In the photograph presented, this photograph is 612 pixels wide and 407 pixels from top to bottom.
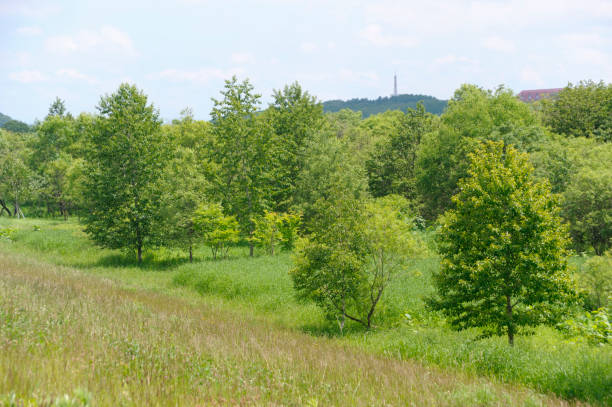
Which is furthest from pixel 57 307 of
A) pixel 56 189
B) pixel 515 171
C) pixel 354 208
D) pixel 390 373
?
pixel 56 189

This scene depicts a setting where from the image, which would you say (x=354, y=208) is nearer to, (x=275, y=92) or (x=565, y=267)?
(x=565, y=267)

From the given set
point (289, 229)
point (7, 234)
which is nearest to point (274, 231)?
point (289, 229)

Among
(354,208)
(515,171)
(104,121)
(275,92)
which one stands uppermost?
(275,92)

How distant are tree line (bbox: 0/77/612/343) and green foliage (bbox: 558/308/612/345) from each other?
5.08 feet

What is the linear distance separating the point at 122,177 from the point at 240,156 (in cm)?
857

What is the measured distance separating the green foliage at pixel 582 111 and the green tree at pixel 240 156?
123 ft

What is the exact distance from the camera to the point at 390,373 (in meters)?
7.39

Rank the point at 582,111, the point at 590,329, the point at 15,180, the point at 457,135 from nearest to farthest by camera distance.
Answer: the point at 590,329
the point at 457,135
the point at 582,111
the point at 15,180

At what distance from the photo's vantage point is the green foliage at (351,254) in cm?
1420

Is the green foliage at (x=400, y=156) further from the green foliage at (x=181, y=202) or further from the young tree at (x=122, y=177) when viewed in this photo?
the young tree at (x=122, y=177)

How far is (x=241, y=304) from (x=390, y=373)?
38.8 ft

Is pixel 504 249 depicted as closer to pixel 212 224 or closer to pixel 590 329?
pixel 590 329

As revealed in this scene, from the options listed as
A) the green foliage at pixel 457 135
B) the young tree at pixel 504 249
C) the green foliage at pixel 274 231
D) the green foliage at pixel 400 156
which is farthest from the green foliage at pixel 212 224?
the green foliage at pixel 400 156

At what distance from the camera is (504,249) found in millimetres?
10945
